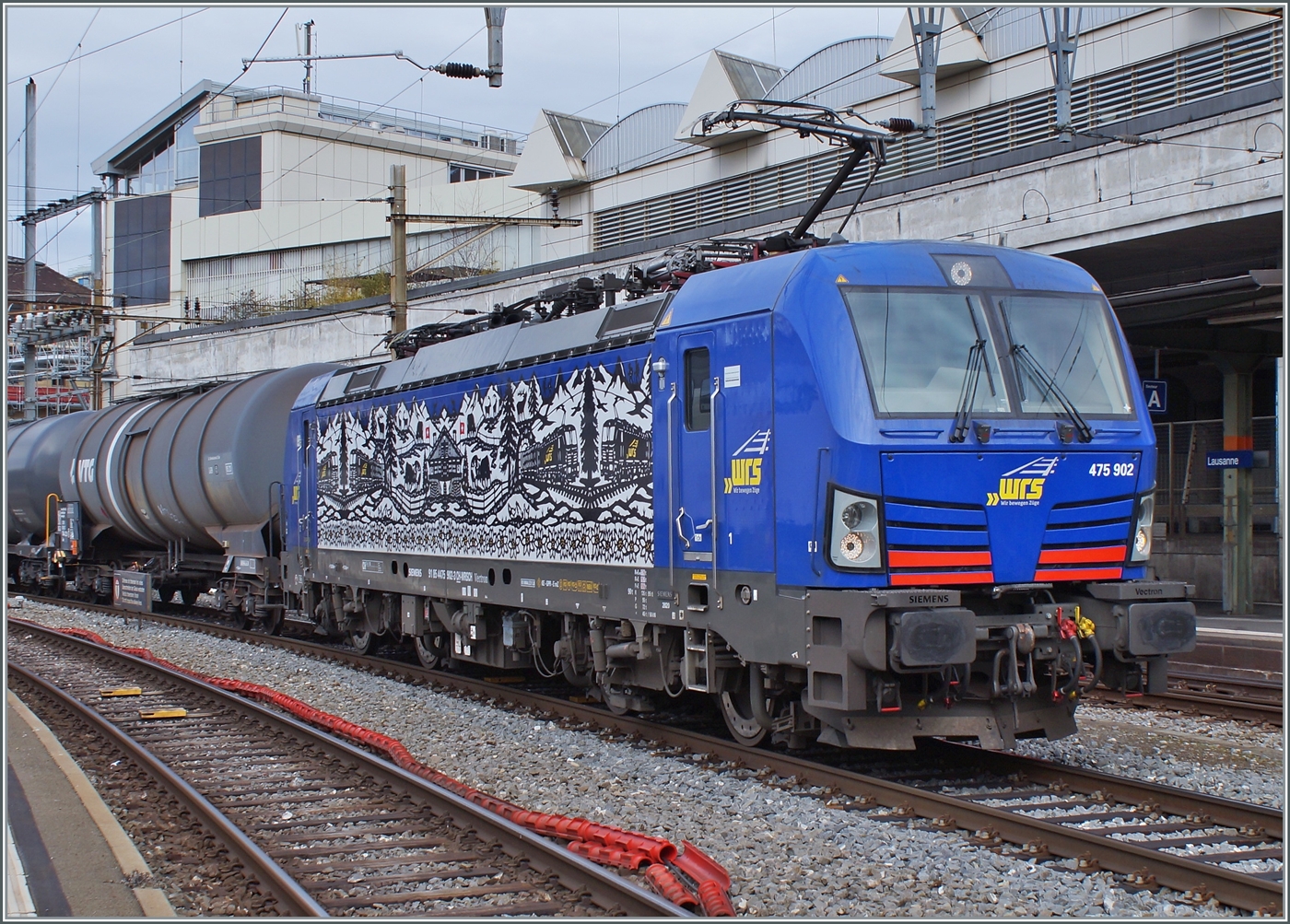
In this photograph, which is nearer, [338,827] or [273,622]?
[338,827]

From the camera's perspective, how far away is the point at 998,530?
7.95 m

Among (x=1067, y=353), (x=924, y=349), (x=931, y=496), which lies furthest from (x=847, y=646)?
(x=1067, y=353)

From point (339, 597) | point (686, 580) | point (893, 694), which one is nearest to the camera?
point (893, 694)

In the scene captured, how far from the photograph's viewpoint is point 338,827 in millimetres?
7758

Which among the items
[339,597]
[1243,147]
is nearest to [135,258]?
[339,597]

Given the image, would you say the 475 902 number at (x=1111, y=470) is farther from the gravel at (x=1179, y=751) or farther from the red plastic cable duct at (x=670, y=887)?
the red plastic cable duct at (x=670, y=887)

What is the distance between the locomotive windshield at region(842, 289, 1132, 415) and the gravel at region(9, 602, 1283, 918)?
8.55 ft

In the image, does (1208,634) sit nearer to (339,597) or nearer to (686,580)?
(686,580)

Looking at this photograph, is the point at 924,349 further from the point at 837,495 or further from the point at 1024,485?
the point at 837,495

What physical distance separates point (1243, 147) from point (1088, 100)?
601 cm

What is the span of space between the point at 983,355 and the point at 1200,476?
14.5 m

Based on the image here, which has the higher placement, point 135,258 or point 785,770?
point 135,258

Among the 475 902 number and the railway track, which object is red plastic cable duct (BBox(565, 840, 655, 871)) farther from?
the 475 902 number

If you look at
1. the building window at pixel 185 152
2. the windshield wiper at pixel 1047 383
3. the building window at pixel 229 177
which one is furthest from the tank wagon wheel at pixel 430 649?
the building window at pixel 185 152
